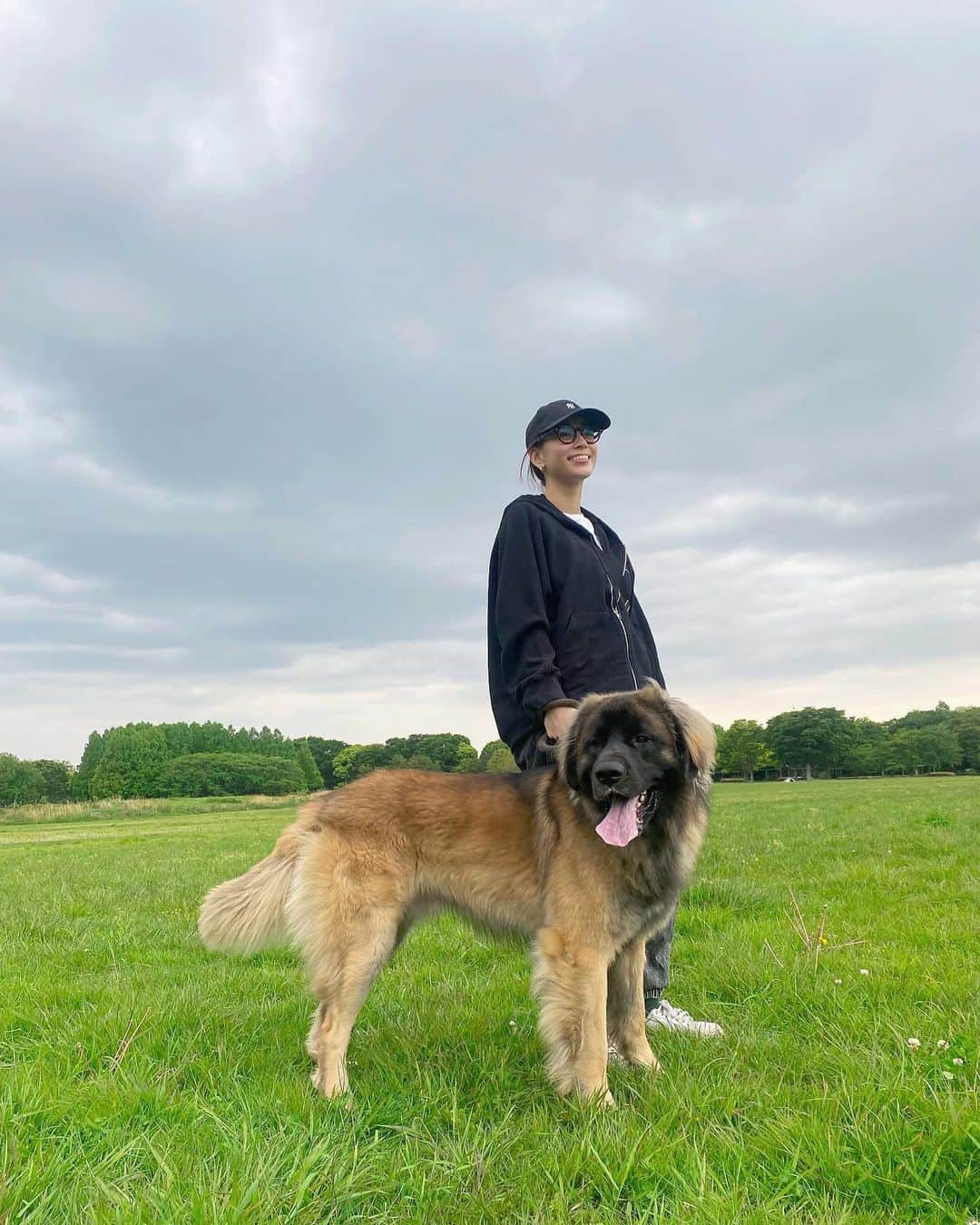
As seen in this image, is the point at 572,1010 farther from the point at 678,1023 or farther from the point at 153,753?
the point at 153,753

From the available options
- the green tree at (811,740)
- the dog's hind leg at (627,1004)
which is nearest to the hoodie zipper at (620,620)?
the dog's hind leg at (627,1004)

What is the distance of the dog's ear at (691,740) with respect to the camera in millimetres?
3680

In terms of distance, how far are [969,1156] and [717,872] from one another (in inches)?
270

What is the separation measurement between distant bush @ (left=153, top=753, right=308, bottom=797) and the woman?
3406 inches

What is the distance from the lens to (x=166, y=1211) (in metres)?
2.10

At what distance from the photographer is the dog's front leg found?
3.26 metres

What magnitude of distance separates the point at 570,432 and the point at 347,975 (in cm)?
317

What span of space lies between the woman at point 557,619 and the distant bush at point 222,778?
8652 cm

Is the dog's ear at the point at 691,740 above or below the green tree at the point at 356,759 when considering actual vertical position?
below

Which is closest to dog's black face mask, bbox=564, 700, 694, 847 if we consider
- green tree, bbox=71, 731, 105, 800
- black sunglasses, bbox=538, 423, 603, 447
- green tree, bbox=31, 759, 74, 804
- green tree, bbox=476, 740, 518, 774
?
black sunglasses, bbox=538, 423, 603, 447

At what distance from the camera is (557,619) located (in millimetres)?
4438

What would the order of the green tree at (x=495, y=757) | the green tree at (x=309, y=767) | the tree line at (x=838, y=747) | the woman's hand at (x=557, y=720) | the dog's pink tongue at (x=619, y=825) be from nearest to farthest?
the dog's pink tongue at (x=619, y=825) < the woman's hand at (x=557, y=720) < the green tree at (x=495, y=757) < the green tree at (x=309, y=767) < the tree line at (x=838, y=747)

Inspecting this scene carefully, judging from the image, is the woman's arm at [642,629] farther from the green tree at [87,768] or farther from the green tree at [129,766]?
the green tree at [87,768]

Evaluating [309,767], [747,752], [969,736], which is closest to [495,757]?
[309,767]
